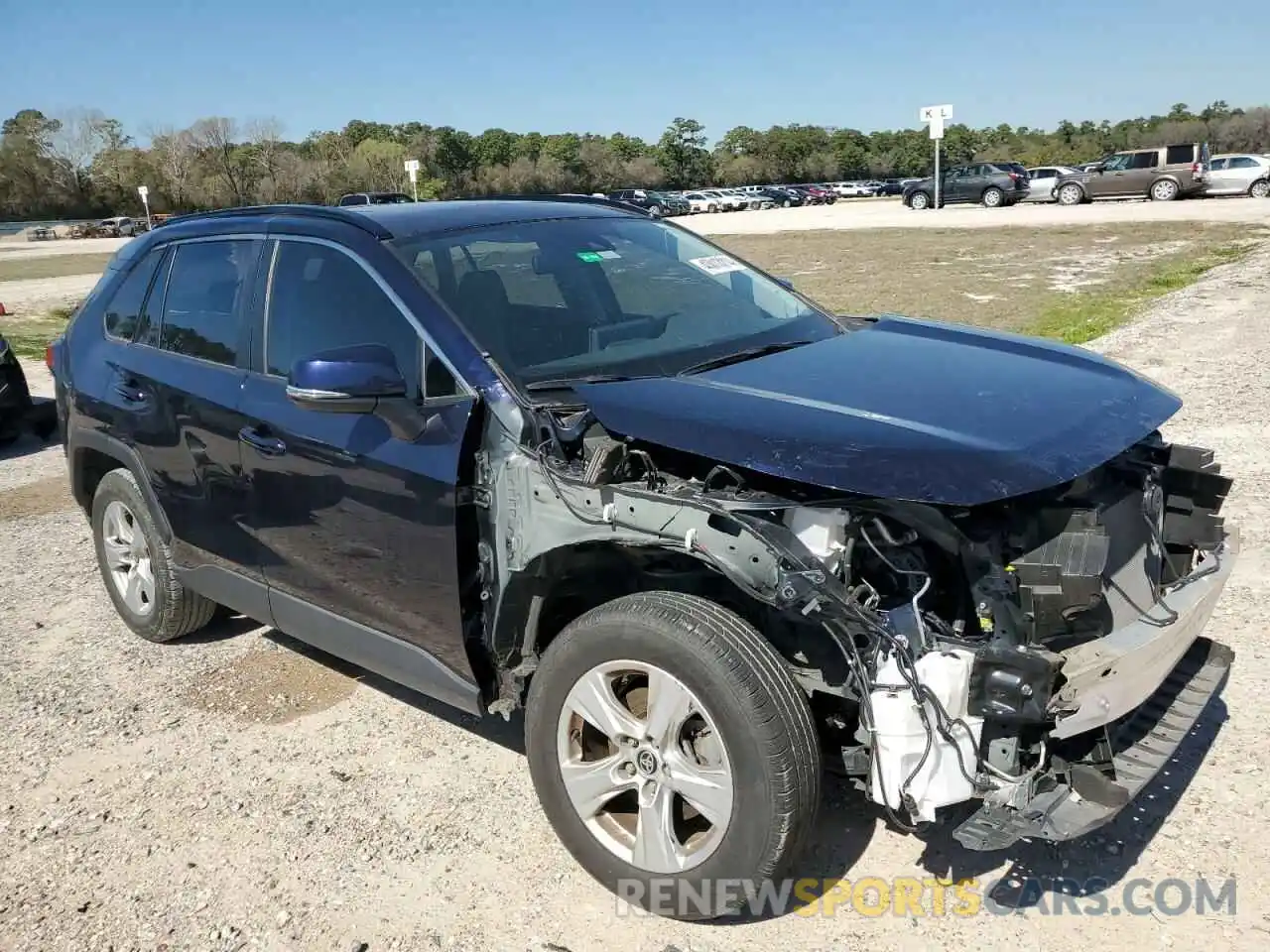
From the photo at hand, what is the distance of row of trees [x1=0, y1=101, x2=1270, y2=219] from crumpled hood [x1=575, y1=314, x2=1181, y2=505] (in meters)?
68.6

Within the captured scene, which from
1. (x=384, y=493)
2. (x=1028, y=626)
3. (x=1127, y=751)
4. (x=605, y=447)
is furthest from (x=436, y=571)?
(x=1127, y=751)

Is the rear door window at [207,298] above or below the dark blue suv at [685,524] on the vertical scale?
above

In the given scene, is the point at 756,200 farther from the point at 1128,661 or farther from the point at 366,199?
the point at 1128,661

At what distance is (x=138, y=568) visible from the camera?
4781 millimetres

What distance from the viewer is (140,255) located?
15.2 feet

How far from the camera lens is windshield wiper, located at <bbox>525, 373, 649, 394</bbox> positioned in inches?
124

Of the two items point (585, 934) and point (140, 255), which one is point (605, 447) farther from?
point (140, 255)

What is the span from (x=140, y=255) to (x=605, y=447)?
2.97 m

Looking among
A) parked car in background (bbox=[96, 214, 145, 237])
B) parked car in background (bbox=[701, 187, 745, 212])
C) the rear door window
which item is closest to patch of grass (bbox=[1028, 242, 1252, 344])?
the rear door window

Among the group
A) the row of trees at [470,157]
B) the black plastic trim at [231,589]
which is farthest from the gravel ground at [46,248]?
the black plastic trim at [231,589]

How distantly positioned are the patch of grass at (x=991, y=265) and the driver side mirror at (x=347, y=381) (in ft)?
33.4

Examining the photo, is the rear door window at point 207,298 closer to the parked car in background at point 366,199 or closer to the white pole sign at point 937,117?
the parked car in background at point 366,199

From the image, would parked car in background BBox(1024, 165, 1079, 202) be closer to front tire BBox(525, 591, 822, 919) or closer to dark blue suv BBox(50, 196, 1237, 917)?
dark blue suv BBox(50, 196, 1237, 917)

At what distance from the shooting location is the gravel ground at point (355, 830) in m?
2.77
